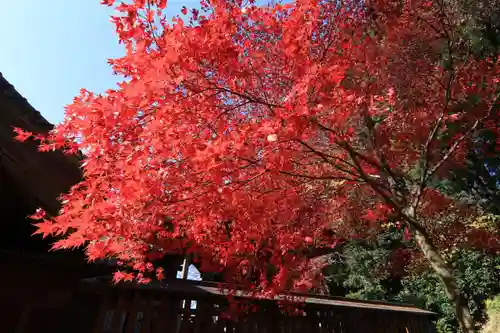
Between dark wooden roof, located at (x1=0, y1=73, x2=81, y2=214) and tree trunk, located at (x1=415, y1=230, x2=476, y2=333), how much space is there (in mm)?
5202

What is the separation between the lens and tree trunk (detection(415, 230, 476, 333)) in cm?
414

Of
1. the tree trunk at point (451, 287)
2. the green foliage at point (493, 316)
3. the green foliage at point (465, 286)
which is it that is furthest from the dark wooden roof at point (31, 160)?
the green foliage at point (493, 316)

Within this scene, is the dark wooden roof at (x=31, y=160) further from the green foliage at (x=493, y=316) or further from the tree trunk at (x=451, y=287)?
the green foliage at (x=493, y=316)

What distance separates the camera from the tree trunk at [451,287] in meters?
4.14

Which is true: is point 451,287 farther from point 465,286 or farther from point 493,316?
point 465,286

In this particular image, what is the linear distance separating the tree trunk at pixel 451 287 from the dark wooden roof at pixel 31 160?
520 cm

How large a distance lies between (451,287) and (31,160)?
5.68 metres

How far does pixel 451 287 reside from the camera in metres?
4.42

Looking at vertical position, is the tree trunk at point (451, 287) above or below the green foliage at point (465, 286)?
below

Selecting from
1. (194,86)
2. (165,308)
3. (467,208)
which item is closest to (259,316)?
(165,308)

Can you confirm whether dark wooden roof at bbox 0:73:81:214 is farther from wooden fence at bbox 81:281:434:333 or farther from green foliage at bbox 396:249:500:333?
green foliage at bbox 396:249:500:333

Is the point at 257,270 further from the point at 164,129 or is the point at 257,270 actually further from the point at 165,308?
the point at 164,129

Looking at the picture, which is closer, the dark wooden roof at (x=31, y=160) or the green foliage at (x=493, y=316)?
the dark wooden roof at (x=31, y=160)

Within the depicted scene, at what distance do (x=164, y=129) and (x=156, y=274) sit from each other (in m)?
4.12
